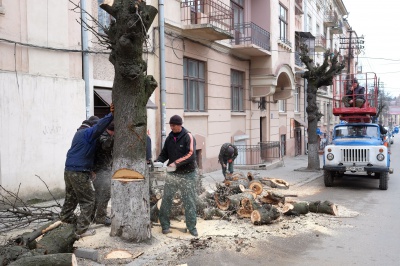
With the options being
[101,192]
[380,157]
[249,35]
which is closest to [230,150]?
[380,157]

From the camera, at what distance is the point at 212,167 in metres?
15.6

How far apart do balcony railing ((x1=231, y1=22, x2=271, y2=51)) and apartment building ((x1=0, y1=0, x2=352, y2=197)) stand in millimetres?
51

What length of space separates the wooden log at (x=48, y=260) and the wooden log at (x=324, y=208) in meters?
5.44

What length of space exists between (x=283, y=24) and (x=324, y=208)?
17.1 m

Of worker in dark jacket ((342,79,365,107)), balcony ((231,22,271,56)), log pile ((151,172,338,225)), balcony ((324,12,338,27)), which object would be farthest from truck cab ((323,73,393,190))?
balcony ((324,12,338,27))

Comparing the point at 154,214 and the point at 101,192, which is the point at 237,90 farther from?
the point at 101,192

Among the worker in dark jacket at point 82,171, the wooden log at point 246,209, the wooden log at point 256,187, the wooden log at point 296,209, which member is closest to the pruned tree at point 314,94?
the wooden log at point 256,187

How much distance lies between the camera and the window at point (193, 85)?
46.9 ft

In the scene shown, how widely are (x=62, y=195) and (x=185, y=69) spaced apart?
6.66 m

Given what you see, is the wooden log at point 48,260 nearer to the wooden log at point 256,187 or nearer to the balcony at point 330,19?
the wooden log at point 256,187

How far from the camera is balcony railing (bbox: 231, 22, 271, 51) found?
17798 mm

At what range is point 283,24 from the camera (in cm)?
2320

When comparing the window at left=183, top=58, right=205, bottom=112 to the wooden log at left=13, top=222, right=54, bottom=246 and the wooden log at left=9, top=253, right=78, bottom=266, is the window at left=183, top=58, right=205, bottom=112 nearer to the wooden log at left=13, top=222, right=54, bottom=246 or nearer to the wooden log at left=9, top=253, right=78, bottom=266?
the wooden log at left=13, top=222, right=54, bottom=246

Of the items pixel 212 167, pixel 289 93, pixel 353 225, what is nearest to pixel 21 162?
pixel 353 225
